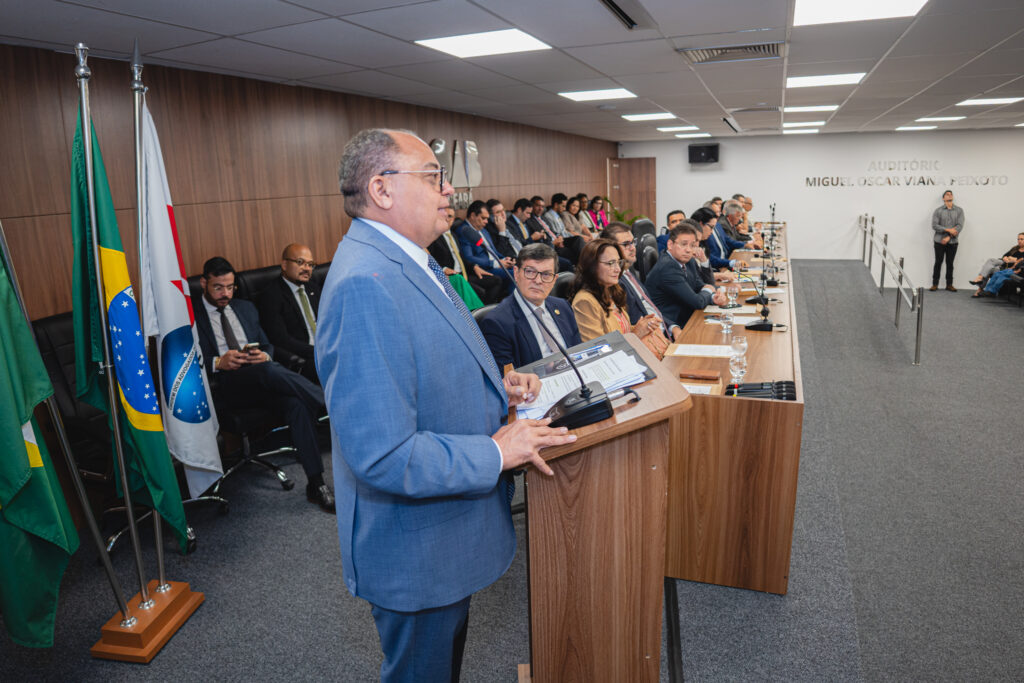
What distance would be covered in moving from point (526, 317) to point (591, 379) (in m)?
1.60

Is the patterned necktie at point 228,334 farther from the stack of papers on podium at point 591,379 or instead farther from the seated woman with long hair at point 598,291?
the stack of papers on podium at point 591,379

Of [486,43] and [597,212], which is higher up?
[486,43]

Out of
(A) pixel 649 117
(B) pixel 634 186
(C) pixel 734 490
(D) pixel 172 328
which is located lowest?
(C) pixel 734 490

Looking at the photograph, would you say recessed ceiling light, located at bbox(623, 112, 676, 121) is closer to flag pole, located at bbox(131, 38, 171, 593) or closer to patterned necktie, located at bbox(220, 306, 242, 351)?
patterned necktie, located at bbox(220, 306, 242, 351)

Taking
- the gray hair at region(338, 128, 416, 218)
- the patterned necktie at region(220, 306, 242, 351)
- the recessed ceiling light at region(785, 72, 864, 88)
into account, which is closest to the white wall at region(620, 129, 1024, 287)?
the recessed ceiling light at region(785, 72, 864, 88)

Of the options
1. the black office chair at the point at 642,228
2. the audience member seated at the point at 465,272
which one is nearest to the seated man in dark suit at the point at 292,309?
the audience member seated at the point at 465,272

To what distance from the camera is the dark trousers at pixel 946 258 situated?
40.0ft

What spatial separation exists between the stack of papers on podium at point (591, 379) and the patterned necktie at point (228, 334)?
9.76 feet

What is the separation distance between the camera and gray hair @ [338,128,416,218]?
1.23m

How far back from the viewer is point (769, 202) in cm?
1446

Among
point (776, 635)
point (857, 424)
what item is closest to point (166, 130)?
point (776, 635)

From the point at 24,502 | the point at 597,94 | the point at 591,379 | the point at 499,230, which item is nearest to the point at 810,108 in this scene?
the point at 597,94

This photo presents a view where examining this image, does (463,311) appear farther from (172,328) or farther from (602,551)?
(172,328)

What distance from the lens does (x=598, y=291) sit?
12.1ft
